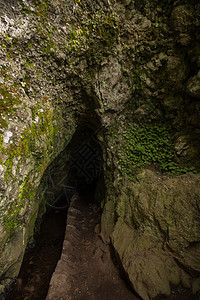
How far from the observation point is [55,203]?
24.6 feet

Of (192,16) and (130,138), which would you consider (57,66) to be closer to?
(130,138)

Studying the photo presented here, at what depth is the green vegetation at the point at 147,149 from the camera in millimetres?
3875

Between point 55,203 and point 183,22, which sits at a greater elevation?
point 183,22

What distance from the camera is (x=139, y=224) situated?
3.48 meters

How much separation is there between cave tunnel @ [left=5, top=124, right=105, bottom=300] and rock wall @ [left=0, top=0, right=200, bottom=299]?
907 millimetres

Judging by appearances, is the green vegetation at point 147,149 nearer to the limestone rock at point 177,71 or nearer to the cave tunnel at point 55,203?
the limestone rock at point 177,71

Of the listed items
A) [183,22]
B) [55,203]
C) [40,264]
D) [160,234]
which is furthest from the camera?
[55,203]

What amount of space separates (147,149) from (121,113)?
1369mm

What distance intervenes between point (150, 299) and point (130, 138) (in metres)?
3.50

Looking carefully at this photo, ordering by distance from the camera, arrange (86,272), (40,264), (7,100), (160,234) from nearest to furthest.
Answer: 1. (7,100)
2. (160,234)
3. (86,272)
4. (40,264)

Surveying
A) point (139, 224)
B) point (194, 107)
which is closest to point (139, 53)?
point (194, 107)

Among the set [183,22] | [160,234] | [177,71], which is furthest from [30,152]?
[183,22]

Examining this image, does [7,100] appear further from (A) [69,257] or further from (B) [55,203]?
(B) [55,203]

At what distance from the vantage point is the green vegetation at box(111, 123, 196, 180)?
153 inches
